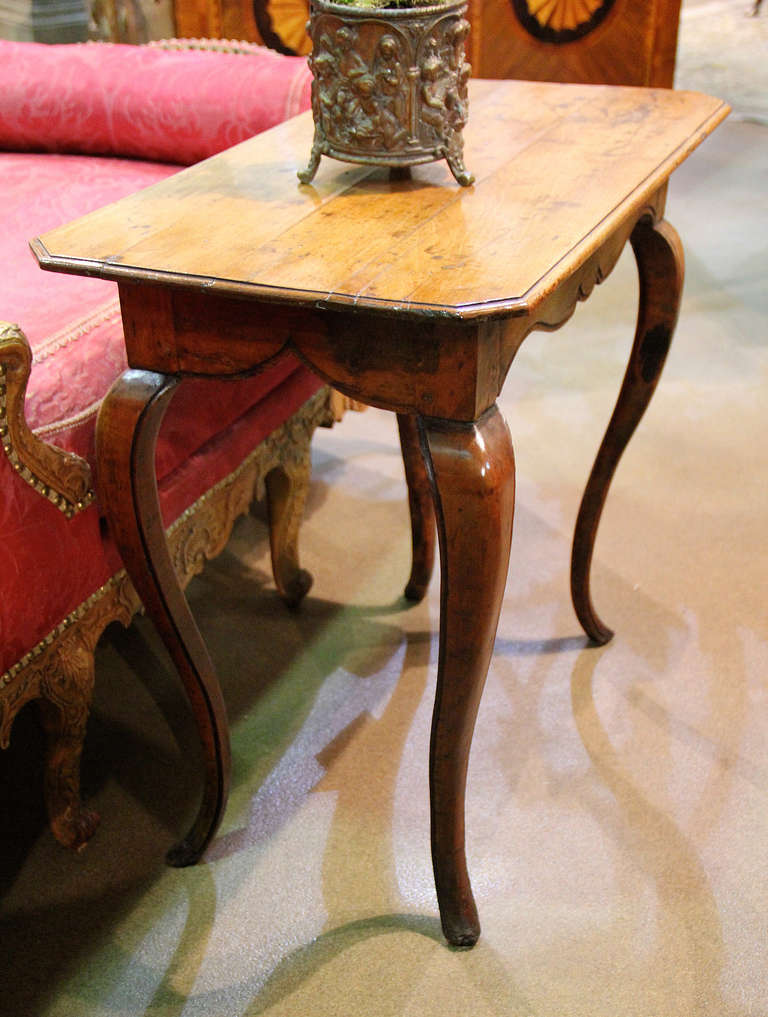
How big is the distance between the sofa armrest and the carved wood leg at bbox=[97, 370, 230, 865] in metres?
0.05

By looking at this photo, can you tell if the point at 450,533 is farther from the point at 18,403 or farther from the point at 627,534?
the point at 627,534

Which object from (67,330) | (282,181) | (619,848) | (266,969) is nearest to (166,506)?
(67,330)

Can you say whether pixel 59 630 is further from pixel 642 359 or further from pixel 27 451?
pixel 642 359

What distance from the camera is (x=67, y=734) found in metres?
1.33

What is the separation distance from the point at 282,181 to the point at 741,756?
102cm

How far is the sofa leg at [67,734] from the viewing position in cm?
128

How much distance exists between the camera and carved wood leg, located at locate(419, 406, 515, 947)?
3.25 ft

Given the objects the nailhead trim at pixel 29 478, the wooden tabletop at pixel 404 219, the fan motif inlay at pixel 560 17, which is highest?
the wooden tabletop at pixel 404 219

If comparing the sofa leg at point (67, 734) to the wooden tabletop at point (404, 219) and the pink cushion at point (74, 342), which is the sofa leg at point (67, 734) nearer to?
the pink cushion at point (74, 342)

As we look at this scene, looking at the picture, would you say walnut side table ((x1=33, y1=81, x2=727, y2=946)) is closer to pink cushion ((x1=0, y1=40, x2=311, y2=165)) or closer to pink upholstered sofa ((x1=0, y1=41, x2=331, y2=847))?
pink upholstered sofa ((x1=0, y1=41, x2=331, y2=847))

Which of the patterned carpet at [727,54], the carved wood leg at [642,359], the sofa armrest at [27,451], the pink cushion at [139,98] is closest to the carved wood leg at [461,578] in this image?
the sofa armrest at [27,451]

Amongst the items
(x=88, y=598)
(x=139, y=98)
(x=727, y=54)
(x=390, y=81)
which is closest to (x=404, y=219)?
(x=390, y=81)

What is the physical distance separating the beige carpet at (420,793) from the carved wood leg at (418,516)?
0.15 ft

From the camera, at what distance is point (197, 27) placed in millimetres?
3127
